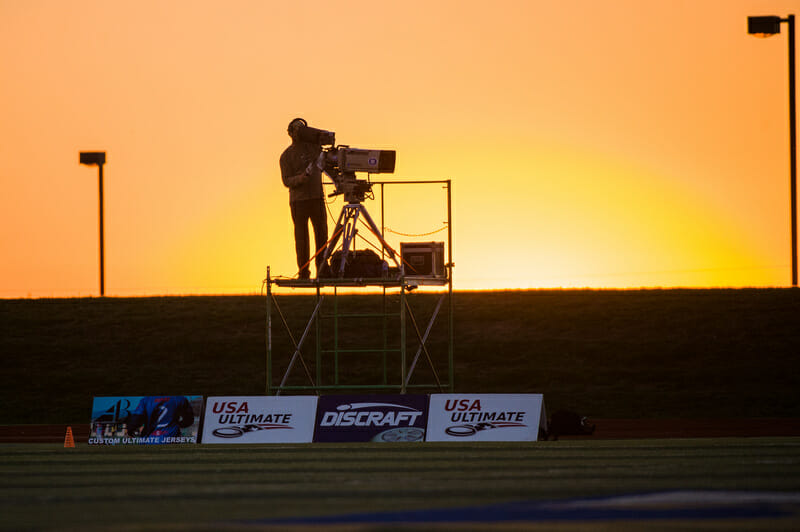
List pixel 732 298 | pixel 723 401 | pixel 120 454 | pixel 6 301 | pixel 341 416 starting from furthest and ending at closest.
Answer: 1. pixel 6 301
2. pixel 732 298
3. pixel 723 401
4. pixel 341 416
5. pixel 120 454

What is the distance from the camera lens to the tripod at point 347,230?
21.4 metres

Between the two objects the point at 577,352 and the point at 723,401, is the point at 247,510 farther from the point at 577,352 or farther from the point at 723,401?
the point at 577,352

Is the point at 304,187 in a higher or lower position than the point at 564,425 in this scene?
higher

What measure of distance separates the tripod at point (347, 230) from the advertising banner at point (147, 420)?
351 centimetres

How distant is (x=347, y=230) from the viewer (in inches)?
856

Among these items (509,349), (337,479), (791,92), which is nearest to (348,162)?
(337,479)

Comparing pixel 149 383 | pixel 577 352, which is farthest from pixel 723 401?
pixel 149 383

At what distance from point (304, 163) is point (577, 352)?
1493cm

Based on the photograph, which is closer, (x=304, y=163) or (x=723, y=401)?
(x=304, y=163)

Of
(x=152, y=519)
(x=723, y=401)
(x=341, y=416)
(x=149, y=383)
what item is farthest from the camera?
(x=149, y=383)

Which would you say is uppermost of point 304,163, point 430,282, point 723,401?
point 304,163

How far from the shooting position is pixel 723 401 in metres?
30.6

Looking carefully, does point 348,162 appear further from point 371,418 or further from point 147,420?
point 147,420

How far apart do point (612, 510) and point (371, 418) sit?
32.3 feet
